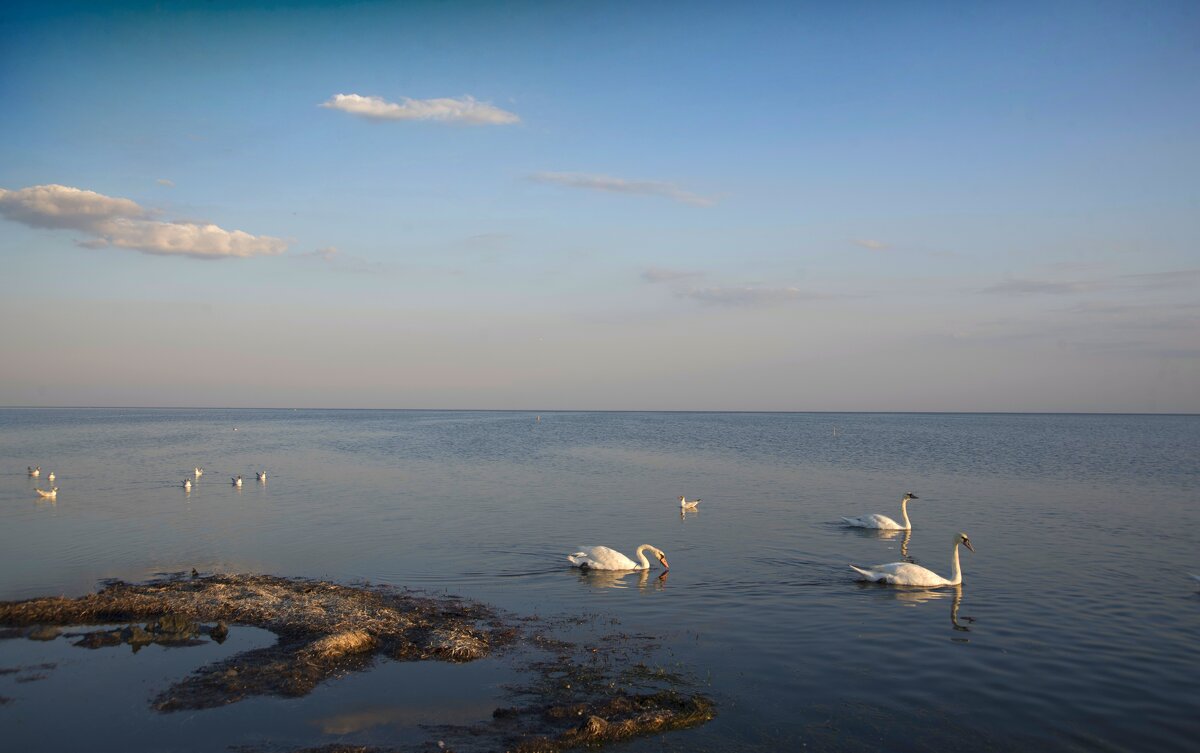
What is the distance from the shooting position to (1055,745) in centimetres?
1000

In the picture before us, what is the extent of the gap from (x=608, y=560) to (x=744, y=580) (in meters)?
3.42

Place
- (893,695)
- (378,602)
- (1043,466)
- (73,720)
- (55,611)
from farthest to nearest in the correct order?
(1043,466) → (378,602) → (55,611) → (893,695) → (73,720)

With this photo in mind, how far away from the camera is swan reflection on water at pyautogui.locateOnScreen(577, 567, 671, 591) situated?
18500mm

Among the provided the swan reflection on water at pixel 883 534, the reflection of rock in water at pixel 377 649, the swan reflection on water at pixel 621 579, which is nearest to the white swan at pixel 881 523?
the swan reflection on water at pixel 883 534

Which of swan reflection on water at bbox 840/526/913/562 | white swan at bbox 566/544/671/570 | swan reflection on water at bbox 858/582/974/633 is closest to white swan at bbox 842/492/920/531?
swan reflection on water at bbox 840/526/913/562

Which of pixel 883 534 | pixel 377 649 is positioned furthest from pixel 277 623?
pixel 883 534

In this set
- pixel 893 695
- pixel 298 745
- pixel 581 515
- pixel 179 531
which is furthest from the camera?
pixel 581 515

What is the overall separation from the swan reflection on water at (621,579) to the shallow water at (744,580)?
0.11 metres

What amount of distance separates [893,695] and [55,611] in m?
15.1

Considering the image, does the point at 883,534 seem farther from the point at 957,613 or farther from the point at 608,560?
the point at 608,560

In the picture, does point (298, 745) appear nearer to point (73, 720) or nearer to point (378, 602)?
point (73, 720)

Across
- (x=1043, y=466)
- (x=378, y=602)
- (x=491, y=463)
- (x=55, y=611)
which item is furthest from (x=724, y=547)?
(x=1043, y=466)

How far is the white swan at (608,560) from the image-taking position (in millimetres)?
19906

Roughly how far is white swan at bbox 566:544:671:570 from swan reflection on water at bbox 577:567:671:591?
110mm
